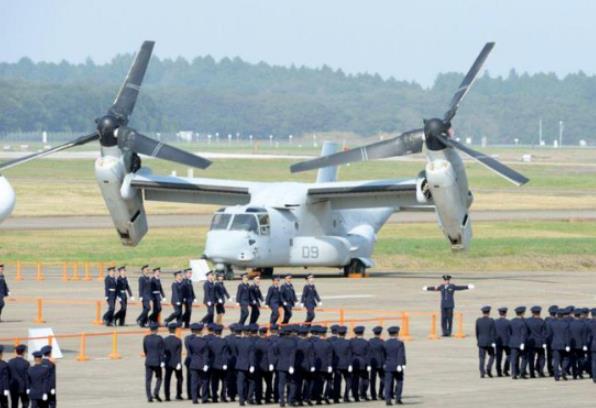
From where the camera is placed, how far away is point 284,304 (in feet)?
119

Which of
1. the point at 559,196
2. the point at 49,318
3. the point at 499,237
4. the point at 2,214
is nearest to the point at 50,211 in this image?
the point at 499,237

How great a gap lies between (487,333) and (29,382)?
10.4m

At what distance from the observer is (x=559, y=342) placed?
2923cm

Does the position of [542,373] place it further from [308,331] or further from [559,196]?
[559,196]

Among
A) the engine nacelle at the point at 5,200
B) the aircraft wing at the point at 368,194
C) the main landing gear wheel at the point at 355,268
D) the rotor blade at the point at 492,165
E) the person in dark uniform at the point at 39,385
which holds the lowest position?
the person in dark uniform at the point at 39,385

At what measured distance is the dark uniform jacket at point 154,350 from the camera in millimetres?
25938

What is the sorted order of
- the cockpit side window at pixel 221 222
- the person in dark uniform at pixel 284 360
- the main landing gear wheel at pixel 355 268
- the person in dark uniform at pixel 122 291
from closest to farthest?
1. the person in dark uniform at pixel 284 360
2. the person in dark uniform at pixel 122 291
3. the cockpit side window at pixel 221 222
4. the main landing gear wheel at pixel 355 268

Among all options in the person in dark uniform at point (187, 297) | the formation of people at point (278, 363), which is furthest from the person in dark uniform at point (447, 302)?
the formation of people at point (278, 363)

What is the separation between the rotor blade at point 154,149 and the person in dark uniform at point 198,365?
21.0m

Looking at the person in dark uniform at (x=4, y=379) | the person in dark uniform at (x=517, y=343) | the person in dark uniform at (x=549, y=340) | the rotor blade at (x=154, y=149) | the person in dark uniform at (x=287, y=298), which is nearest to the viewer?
the person in dark uniform at (x=4, y=379)

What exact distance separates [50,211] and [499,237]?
1188 inches

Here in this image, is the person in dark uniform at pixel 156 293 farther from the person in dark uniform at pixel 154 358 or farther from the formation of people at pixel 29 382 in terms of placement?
the formation of people at pixel 29 382

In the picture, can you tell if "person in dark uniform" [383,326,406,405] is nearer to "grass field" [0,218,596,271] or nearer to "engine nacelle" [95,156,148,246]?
"engine nacelle" [95,156,148,246]

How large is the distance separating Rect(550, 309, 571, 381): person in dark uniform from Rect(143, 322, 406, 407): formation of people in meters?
4.37
